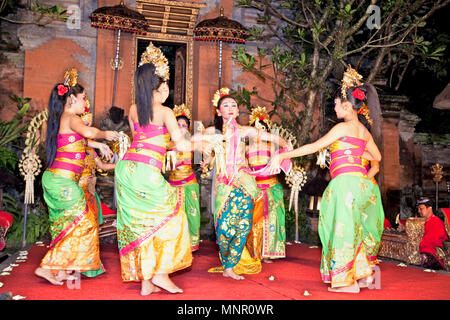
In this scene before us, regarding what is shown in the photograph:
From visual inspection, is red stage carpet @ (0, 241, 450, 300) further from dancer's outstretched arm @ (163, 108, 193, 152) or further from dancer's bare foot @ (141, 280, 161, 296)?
dancer's outstretched arm @ (163, 108, 193, 152)

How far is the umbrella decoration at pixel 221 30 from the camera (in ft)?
26.6

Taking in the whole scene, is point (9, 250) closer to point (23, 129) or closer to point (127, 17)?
point (23, 129)

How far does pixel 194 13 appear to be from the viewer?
8.52m

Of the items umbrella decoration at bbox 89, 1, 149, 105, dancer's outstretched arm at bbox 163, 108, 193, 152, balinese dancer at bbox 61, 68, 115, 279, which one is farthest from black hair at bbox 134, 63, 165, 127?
umbrella decoration at bbox 89, 1, 149, 105

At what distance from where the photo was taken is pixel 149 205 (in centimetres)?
344

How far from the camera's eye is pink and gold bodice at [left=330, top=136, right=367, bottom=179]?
3719mm

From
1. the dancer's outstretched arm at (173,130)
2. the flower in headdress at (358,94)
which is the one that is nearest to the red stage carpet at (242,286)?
the dancer's outstretched arm at (173,130)

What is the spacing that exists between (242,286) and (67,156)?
194cm

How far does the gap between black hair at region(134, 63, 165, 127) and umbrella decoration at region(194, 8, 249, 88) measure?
4823 millimetres

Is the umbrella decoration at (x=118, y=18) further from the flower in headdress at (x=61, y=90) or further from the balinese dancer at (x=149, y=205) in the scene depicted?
the balinese dancer at (x=149, y=205)

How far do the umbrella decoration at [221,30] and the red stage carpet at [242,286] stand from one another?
4.59m

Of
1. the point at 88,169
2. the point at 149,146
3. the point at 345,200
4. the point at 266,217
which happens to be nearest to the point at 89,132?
the point at 149,146

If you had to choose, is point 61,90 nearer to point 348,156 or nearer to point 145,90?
point 145,90

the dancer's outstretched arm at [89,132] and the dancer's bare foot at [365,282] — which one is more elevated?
the dancer's outstretched arm at [89,132]
